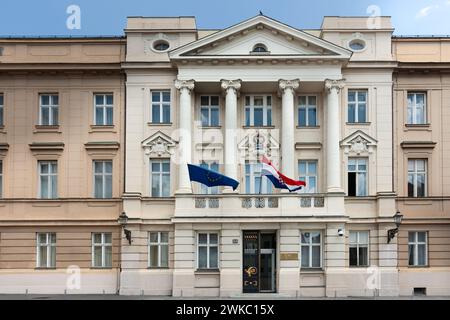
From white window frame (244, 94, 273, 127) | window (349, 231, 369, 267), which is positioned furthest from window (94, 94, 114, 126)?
window (349, 231, 369, 267)

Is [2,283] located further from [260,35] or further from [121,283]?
[260,35]

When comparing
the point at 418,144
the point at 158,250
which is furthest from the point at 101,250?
the point at 418,144

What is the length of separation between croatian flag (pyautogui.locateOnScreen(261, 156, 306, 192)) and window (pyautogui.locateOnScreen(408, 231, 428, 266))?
6.59m

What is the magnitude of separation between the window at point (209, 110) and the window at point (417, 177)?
32.9ft

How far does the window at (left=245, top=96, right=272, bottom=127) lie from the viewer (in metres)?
29.7

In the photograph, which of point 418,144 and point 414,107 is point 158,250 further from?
point 414,107

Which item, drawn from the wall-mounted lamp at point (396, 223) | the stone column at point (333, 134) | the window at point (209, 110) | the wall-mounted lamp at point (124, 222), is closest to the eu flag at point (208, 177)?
the wall-mounted lamp at point (124, 222)

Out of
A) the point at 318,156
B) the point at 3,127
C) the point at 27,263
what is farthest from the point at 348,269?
the point at 3,127

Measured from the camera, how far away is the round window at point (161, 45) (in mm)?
29531

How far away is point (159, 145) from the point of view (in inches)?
1145

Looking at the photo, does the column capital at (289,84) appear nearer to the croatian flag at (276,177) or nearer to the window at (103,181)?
the croatian flag at (276,177)

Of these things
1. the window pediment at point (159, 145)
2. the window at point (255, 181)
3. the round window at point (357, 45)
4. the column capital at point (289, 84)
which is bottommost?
the window at point (255, 181)
